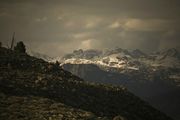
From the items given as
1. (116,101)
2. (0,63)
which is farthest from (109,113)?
(0,63)

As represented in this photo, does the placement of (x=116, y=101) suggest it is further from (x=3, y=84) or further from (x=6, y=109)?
(x=6, y=109)

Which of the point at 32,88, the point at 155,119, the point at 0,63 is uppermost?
the point at 0,63

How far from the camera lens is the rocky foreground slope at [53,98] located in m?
54.6

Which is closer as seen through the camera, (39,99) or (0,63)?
(39,99)

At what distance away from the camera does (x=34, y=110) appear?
54.8m

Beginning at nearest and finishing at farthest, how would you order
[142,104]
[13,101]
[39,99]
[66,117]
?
[66,117] → [13,101] → [39,99] → [142,104]

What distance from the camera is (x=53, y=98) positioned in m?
68.6

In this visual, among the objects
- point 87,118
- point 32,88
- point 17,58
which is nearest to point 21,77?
point 32,88

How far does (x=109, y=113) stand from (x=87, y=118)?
576 inches

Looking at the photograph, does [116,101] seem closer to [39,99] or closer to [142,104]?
[142,104]

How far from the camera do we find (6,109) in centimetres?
5356

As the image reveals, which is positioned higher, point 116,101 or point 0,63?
point 0,63

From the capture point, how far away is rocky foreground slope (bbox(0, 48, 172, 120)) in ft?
179

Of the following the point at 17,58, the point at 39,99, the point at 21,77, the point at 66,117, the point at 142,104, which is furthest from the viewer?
the point at 17,58
